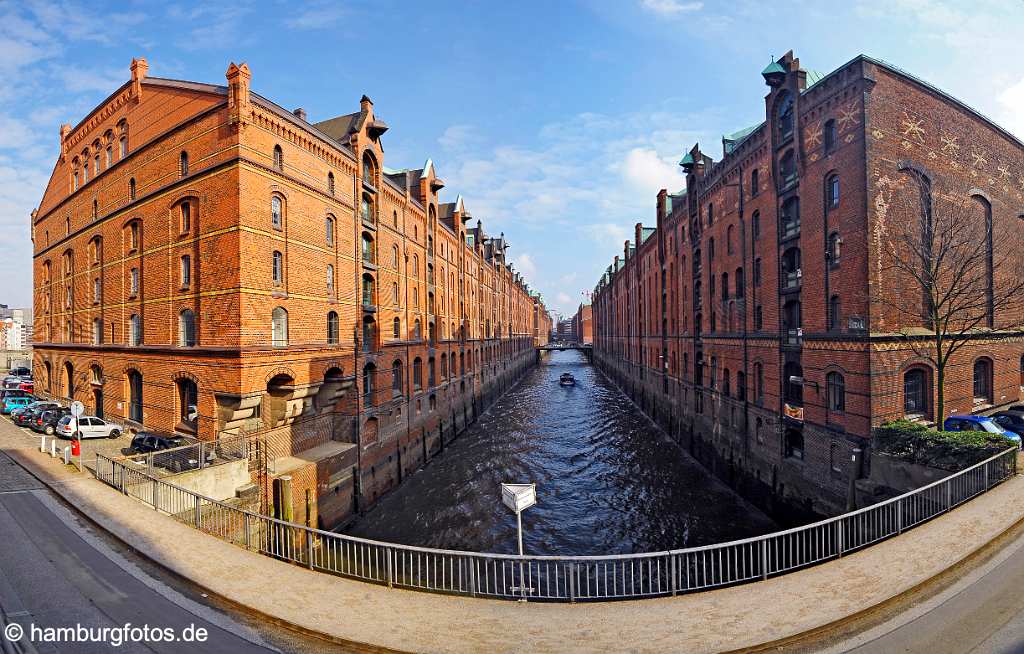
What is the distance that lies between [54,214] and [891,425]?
51710 mm

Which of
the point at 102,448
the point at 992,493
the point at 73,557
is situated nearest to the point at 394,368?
the point at 102,448

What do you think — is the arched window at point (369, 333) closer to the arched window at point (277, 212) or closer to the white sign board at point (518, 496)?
the arched window at point (277, 212)

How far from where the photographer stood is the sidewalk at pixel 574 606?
21.7ft

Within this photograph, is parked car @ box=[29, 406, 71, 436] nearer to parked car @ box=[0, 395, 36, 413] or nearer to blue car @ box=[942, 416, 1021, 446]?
parked car @ box=[0, 395, 36, 413]

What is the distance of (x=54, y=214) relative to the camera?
3278 cm

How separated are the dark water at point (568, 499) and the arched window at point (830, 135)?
54.2 feet

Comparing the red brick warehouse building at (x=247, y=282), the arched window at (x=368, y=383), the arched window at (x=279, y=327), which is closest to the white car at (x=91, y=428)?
the red brick warehouse building at (x=247, y=282)

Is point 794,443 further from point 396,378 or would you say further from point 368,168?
point 368,168

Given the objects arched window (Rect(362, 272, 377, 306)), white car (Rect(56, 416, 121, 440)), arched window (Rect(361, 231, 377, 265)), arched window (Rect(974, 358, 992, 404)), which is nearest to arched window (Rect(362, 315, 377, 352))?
arched window (Rect(362, 272, 377, 306))

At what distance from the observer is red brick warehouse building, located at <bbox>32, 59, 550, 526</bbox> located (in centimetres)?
1762

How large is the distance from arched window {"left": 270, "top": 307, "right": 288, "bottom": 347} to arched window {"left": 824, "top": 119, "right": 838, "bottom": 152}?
2409 cm

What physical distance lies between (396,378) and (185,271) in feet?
40.8

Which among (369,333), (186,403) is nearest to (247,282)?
(186,403)

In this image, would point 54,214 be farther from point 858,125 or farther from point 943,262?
point 943,262
